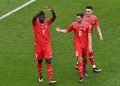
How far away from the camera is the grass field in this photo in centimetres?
2128

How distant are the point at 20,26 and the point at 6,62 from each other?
548cm

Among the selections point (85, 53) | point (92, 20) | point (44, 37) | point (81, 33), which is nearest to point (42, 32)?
point (44, 37)

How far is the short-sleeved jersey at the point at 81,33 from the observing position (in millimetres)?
20422

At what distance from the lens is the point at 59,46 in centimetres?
2539

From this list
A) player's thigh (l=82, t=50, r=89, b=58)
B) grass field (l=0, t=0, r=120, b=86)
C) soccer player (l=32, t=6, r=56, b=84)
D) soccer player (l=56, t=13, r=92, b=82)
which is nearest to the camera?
soccer player (l=32, t=6, r=56, b=84)

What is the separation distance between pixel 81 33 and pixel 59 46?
501 cm

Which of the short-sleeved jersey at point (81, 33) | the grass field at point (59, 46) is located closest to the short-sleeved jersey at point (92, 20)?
the short-sleeved jersey at point (81, 33)

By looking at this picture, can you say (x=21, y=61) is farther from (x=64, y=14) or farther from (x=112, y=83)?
(x=64, y=14)

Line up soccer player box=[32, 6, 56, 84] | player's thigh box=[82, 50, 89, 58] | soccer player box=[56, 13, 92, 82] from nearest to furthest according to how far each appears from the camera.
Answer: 1. soccer player box=[32, 6, 56, 84]
2. soccer player box=[56, 13, 92, 82]
3. player's thigh box=[82, 50, 89, 58]

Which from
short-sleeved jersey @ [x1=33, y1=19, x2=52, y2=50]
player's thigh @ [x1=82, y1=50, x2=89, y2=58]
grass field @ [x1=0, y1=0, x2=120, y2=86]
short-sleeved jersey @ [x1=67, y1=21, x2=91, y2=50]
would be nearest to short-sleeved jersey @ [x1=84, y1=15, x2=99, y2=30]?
short-sleeved jersey @ [x1=67, y1=21, x2=91, y2=50]

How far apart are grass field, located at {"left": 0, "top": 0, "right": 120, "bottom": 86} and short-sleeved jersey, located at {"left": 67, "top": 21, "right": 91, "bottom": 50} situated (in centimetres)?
150

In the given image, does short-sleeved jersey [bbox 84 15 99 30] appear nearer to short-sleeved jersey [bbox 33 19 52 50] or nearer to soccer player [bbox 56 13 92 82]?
soccer player [bbox 56 13 92 82]

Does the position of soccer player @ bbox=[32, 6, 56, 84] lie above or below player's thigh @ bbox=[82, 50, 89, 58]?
above

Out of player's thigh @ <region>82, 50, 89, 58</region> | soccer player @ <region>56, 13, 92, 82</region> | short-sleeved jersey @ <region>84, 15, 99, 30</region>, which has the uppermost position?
short-sleeved jersey @ <region>84, 15, 99, 30</region>
